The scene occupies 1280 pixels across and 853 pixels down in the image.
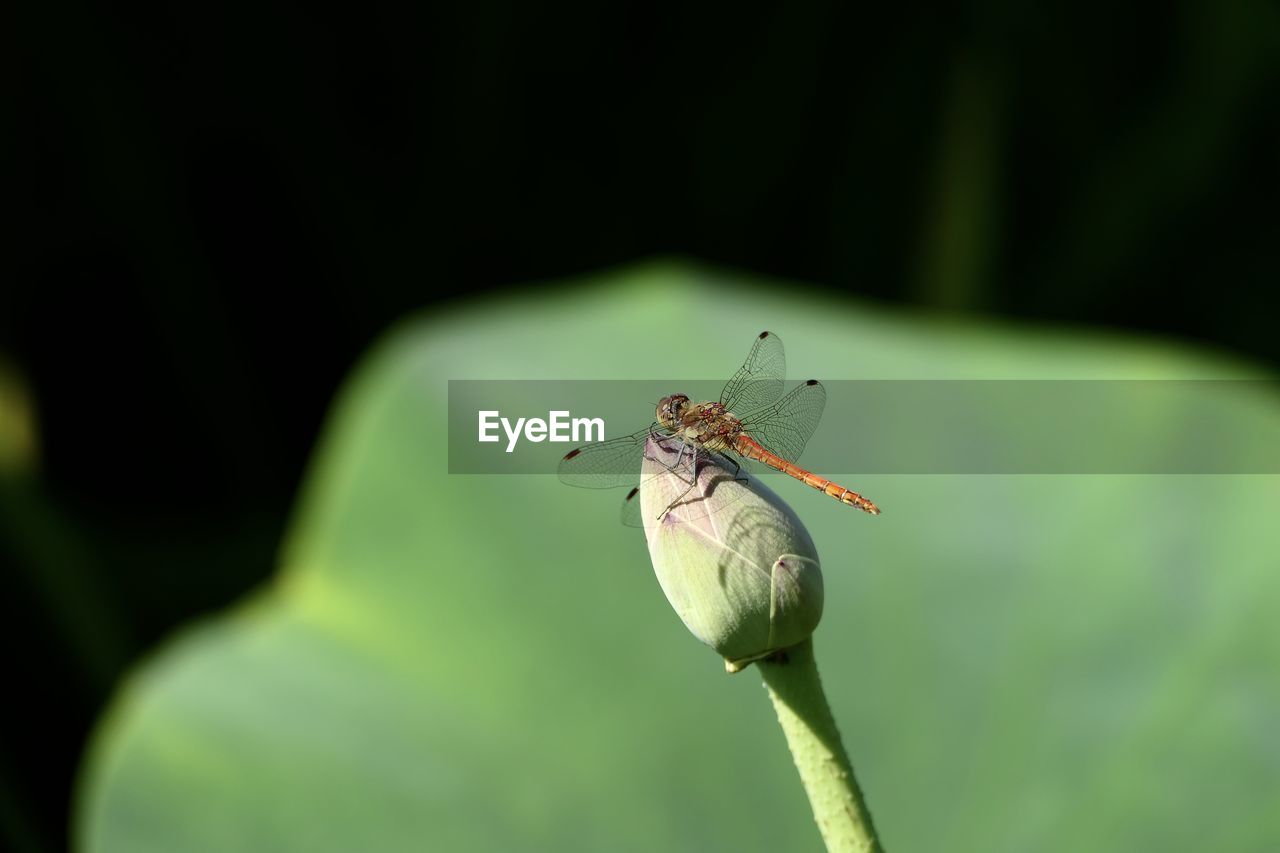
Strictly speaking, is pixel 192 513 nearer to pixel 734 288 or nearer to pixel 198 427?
pixel 198 427

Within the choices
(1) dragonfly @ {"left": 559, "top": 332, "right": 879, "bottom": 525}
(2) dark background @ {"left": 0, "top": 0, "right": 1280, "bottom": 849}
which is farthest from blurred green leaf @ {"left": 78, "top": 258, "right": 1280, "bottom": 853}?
(2) dark background @ {"left": 0, "top": 0, "right": 1280, "bottom": 849}

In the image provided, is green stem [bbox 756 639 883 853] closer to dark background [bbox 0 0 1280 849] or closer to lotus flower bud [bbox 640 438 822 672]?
lotus flower bud [bbox 640 438 822 672]

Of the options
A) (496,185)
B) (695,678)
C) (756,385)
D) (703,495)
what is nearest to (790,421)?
(756,385)

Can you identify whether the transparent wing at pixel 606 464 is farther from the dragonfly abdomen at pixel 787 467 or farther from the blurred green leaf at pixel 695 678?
the blurred green leaf at pixel 695 678

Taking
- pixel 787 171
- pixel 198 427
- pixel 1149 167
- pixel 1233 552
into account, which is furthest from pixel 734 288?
pixel 198 427

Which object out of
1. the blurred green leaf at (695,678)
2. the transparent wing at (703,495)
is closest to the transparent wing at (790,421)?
the transparent wing at (703,495)

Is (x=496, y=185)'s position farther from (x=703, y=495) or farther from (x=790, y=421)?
(x=703, y=495)
